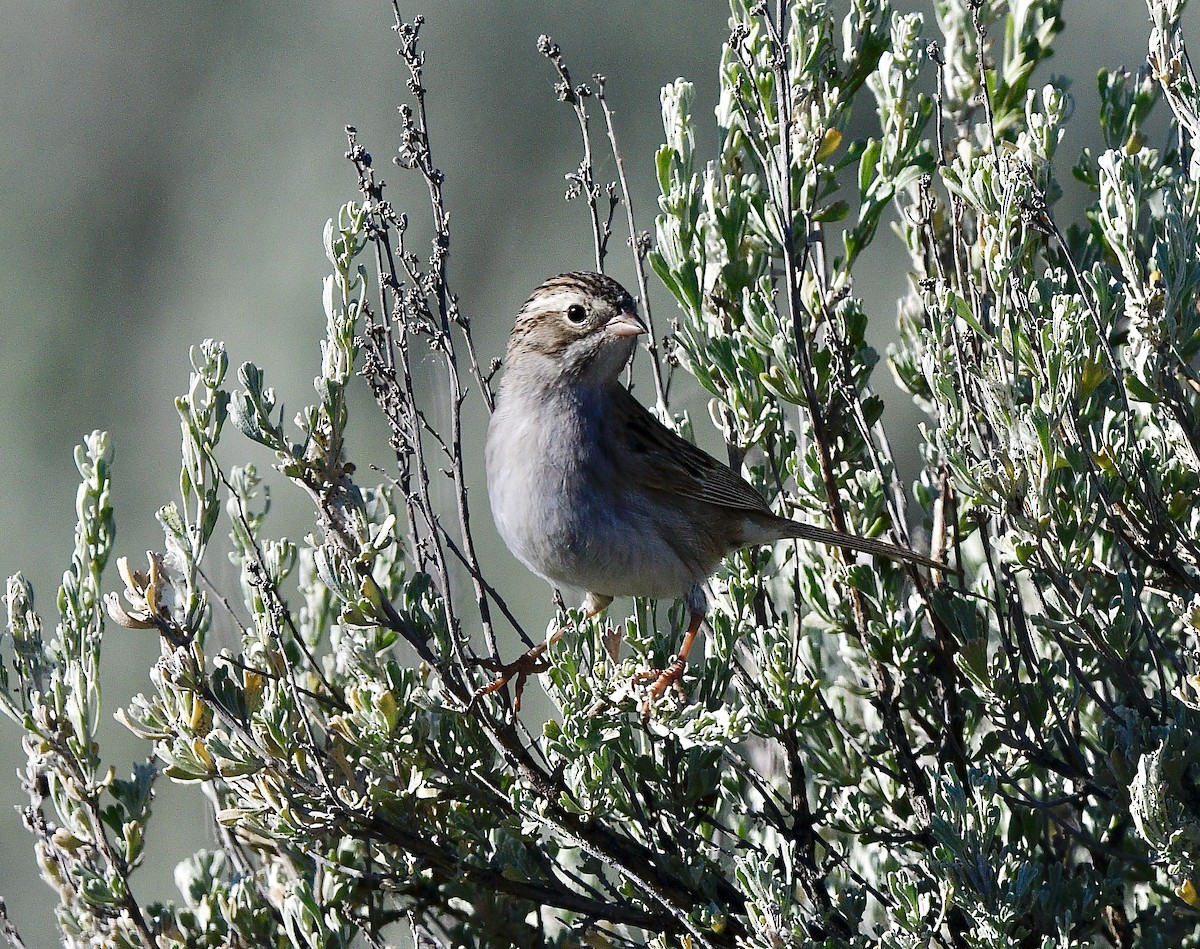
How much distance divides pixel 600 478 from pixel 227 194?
5596 mm

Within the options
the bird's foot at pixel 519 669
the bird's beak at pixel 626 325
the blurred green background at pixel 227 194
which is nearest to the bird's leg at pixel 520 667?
the bird's foot at pixel 519 669

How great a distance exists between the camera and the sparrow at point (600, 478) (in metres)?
3.83

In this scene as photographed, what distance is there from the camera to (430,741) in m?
3.17

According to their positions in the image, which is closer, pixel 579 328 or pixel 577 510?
pixel 577 510

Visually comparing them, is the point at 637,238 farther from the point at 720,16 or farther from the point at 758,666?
the point at 720,16

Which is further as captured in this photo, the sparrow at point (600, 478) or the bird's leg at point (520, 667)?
the sparrow at point (600, 478)

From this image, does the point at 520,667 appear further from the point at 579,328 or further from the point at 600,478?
the point at 579,328

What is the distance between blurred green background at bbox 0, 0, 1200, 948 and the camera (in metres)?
7.48

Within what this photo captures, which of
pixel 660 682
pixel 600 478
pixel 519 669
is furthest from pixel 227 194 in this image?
pixel 660 682

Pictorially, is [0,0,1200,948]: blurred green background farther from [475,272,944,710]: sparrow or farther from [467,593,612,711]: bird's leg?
[467,593,612,711]: bird's leg

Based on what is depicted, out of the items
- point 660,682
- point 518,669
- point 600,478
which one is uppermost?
point 600,478

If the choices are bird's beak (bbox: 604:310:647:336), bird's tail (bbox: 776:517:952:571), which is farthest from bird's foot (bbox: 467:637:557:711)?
bird's beak (bbox: 604:310:647:336)

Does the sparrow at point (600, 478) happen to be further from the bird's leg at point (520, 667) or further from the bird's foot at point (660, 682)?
the bird's foot at point (660, 682)

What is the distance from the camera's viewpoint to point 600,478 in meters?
3.91
